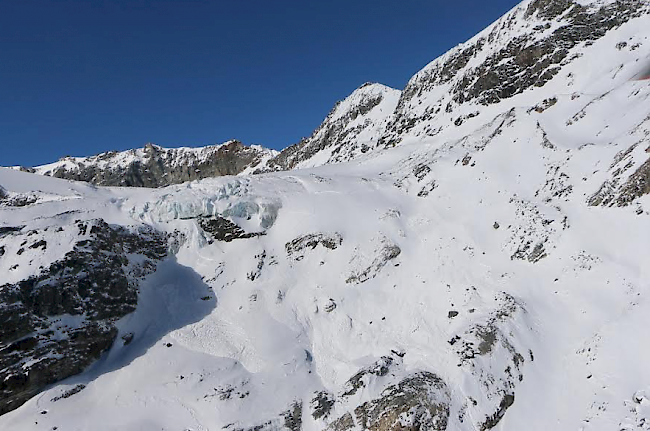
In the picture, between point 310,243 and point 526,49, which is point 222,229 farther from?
point 526,49

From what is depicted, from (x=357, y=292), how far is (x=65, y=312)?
14.5 meters

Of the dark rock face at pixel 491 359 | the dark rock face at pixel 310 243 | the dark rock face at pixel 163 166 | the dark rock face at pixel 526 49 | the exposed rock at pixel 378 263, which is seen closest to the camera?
the dark rock face at pixel 491 359

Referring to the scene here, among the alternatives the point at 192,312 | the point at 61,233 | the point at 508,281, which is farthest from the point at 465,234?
the point at 61,233

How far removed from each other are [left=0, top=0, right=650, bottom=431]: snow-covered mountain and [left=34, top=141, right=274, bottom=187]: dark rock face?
79500 mm

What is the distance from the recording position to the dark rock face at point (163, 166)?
4168 inches

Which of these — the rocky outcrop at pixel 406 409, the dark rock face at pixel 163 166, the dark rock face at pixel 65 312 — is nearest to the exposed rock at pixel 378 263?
the rocky outcrop at pixel 406 409

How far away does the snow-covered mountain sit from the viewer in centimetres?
1478

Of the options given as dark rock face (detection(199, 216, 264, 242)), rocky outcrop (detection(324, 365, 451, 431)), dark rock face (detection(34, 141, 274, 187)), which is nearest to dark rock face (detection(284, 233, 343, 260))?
dark rock face (detection(199, 216, 264, 242))

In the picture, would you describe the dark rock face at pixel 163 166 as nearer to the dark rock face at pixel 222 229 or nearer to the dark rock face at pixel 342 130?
the dark rock face at pixel 342 130

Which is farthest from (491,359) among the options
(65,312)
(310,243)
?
(65,312)

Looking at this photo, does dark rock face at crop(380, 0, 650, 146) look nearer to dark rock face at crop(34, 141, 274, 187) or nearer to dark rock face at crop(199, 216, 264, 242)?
dark rock face at crop(199, 216, 264, 242)

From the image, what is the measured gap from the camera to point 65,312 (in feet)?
60.6

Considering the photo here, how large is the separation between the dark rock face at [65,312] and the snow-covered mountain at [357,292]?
0.08 m

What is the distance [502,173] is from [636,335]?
1439cm
